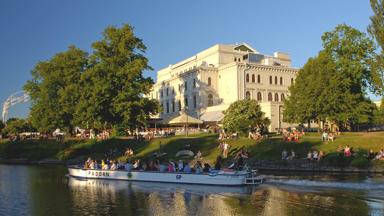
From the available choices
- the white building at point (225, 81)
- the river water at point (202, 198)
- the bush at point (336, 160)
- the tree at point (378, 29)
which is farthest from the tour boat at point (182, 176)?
the white building at point (225, 81)

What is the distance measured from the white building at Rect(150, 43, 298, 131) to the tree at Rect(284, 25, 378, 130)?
20.9 meters

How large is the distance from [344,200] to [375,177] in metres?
11.1

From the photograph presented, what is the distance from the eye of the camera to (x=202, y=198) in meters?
28.1

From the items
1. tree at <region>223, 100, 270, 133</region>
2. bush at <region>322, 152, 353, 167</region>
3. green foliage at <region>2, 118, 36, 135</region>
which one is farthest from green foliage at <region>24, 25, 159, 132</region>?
green foliage at <region>2, 118, 36, 135</region>

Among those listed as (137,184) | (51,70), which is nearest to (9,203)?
(137,184)

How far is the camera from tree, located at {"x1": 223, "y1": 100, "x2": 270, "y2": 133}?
58.3 meters

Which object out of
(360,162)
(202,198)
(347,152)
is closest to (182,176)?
Result: (202,198)

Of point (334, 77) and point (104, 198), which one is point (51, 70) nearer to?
point (334, 77)

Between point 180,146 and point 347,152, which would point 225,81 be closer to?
point 180,146

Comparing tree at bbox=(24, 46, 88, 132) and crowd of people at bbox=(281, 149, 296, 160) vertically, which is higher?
tree at bbox=(24, 46, 88, 132)

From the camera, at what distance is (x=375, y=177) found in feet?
113

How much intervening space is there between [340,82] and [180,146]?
884 inches

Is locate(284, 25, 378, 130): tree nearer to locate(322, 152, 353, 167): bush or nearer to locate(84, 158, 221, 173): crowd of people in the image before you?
locate(322, 152, 353, 167): bush

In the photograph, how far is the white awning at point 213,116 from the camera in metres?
79.1
